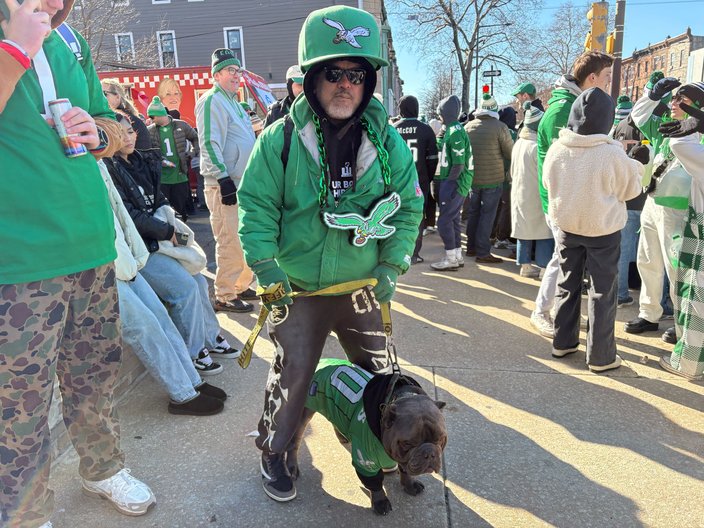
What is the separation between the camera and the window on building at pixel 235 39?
24.1m

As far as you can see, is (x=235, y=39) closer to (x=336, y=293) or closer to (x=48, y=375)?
(x=336, y=293)

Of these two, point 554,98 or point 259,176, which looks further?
point 554,98

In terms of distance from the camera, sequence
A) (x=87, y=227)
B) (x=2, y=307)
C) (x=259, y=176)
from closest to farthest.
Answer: (x=2, y=307)
(x=87, y=227)
(x=259, y=176)

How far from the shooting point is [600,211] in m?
3.40

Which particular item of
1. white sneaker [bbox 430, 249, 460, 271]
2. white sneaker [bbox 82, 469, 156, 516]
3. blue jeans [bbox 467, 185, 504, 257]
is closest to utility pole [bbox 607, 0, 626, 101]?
blue jeans [bbox 467, 185, 504, 257]

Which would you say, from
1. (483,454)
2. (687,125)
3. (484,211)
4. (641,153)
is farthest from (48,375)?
(484,211)

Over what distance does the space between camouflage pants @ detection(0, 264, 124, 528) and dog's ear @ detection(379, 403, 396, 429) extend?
1180mm

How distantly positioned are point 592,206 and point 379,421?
2.26m

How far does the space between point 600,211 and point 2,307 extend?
3333 millimetres

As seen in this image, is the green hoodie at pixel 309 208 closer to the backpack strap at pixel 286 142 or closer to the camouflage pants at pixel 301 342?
the backpack strap at pixel 286 142

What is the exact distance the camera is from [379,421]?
2061 millimetres

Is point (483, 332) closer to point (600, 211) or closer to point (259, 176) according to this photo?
point (600, 211)

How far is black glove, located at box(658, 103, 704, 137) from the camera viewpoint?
3408mm

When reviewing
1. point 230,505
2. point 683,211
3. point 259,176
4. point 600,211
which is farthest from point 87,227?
point 683,211
